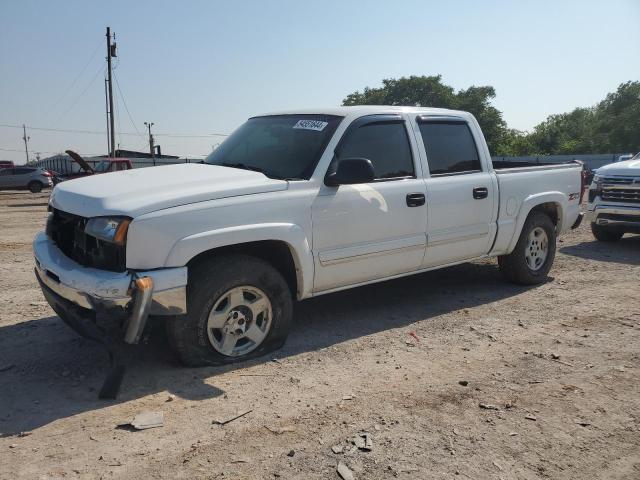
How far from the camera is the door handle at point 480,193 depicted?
17.4 feet

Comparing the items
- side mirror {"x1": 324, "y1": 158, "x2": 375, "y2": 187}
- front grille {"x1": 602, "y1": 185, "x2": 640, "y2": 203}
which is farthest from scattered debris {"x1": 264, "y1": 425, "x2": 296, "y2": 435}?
front grille {"x1": 602, "y1": 185, "x2": 640, "y2": 203}

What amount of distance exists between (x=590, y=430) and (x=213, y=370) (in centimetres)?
238

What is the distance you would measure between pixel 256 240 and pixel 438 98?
73975 millimetres

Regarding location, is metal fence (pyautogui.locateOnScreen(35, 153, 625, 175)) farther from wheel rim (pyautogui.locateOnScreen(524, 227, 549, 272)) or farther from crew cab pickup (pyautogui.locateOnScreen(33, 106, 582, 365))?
crew cab pickup (pyautogui.locateOnScreen(33, 106, 582, 365))

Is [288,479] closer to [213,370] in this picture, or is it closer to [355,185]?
[213,370]

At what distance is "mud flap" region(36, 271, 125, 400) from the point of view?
3.47 m

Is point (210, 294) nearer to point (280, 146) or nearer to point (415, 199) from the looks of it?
point (280, 146)

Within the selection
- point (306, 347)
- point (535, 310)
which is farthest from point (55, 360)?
point (535, 310)

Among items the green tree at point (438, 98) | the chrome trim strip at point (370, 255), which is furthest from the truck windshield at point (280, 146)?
the green tree at point (438, 98)

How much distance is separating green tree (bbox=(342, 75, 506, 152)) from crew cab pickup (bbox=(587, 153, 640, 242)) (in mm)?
61535

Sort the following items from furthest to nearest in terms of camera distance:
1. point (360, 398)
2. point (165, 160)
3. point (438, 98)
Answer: point (438, 98)
point (165, 160)
point (360, 398)

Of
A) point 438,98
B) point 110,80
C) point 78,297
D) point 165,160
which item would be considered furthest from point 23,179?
point 438,98

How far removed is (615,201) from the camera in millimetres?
8836

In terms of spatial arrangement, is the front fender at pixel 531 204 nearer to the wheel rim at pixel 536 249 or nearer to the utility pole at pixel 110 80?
the wheel rim at pixel 536 249
